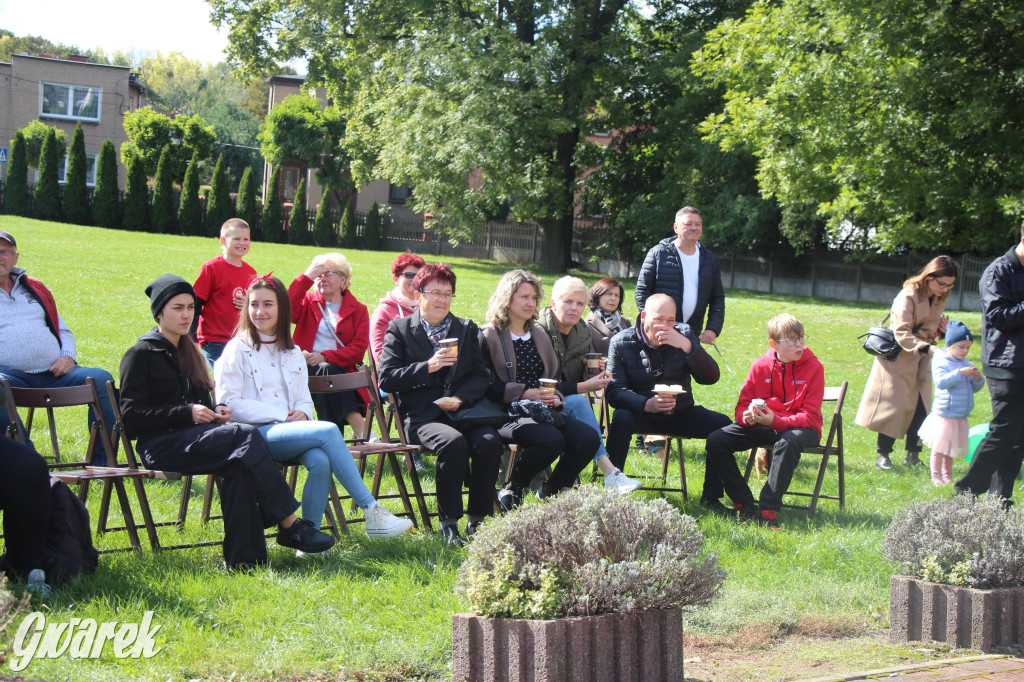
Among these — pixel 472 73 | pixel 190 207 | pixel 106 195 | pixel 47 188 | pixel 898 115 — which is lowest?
pixel 190 207

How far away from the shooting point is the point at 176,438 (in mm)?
5375

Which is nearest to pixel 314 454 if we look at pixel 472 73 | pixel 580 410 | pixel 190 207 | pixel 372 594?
→ pixel 372 594

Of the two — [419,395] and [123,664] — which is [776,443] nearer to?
[419,395]

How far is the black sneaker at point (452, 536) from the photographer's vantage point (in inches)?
227

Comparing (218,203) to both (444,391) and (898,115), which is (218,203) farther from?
(444,391)

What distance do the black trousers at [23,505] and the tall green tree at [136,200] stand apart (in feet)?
117

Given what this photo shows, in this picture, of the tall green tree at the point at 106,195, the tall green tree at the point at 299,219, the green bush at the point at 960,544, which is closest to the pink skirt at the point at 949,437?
the green bush at the point at 960,544

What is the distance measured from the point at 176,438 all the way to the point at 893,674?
3.61m

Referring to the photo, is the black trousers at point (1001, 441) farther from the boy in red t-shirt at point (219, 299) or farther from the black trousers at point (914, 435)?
the boy in red t-shirt at point (219, 299)

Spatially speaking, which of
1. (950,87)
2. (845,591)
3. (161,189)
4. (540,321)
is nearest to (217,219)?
(161,189)

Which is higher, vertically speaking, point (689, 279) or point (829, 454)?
point (689, 279)

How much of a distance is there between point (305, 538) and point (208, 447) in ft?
2.26

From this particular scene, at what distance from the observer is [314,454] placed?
5668 mm

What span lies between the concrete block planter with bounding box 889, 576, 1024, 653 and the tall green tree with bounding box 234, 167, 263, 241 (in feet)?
122
